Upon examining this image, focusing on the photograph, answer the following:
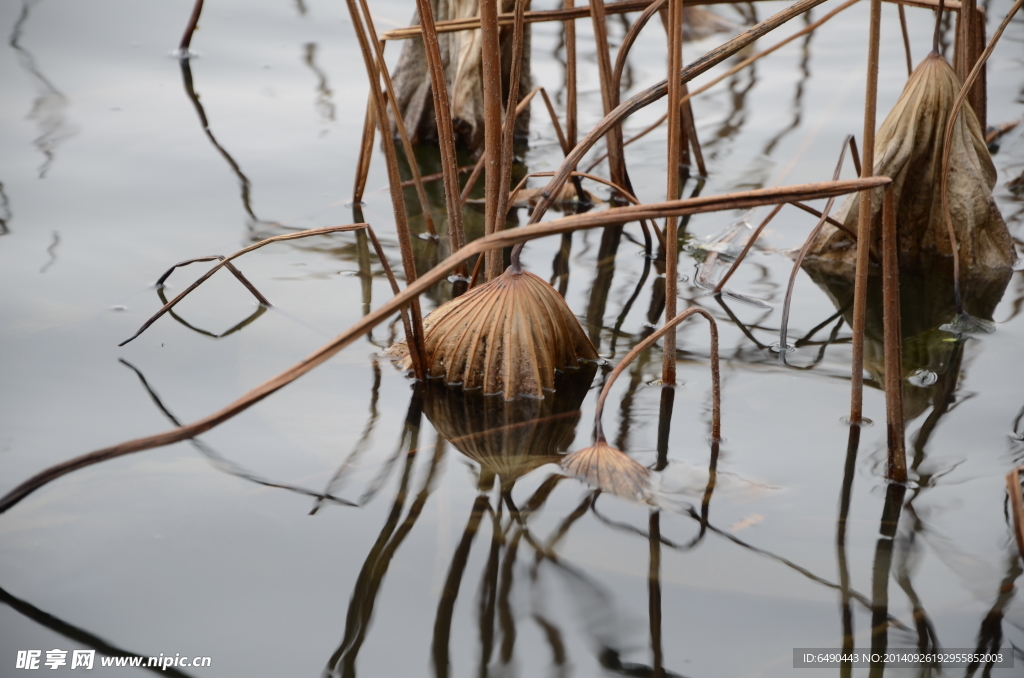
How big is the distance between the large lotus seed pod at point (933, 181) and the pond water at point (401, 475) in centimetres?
10

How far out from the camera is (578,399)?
1.14 meters

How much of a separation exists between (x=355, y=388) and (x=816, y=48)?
7.07ft

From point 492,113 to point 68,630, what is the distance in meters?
0.72

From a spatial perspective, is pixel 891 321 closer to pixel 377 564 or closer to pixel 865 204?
pixel 865 204

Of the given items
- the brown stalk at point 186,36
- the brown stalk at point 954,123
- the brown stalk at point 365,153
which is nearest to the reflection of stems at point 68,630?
the brown stalk at point 365,153

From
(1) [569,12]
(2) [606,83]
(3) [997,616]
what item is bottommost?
(3) [997,616]

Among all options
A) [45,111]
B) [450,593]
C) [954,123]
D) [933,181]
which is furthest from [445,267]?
[45,111]

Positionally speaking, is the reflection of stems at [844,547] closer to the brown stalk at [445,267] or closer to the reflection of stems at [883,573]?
the reflection of stems at [883,573]

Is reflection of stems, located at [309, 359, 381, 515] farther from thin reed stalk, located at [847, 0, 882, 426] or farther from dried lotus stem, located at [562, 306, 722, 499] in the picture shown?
thin reed stalk, located at [847, 0, 882, 426]

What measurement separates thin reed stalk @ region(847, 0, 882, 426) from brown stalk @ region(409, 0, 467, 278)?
1.58 ft

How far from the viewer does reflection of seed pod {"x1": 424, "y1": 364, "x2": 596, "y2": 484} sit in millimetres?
1022

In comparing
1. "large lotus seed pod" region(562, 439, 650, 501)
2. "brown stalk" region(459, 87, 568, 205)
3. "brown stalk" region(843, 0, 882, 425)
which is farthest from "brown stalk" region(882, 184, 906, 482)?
"brown stalk" region(459, 87, 568, 205)

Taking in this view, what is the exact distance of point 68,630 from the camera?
0.75m

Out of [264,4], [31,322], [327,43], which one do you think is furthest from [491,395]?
[264,4]
